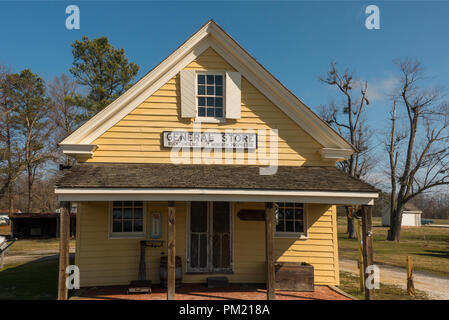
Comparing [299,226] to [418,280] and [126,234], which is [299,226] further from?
[418,280]

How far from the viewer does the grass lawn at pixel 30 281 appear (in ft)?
28.3

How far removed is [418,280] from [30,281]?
45.6 feet

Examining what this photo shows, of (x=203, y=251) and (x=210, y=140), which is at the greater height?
(x=210, y=140)

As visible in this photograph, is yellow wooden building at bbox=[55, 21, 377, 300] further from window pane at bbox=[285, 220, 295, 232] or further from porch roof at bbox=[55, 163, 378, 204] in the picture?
porch roof at bbox=[55, 163, 378, 204]

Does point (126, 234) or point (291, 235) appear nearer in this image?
point (126, 234)

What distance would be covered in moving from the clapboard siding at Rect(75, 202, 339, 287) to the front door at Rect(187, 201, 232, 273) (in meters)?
0.22

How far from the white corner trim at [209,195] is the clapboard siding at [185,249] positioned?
1.88m

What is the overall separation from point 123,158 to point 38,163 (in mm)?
27876

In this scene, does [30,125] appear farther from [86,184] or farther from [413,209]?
[413,209]

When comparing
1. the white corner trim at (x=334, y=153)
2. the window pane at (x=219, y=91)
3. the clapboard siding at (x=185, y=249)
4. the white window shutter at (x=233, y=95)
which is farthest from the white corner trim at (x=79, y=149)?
the white corner trim at (x=334, y=153)

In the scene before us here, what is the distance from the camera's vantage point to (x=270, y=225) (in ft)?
24.6

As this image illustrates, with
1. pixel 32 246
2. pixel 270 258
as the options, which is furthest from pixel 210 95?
pixel 32 246

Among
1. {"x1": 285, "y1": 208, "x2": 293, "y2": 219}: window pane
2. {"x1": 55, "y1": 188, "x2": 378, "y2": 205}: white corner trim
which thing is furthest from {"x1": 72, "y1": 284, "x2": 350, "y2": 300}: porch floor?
{"x1": 55, "y1": 188, "x2": 378, "y2": 205}: white corner trim

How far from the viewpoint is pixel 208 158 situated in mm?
9359
